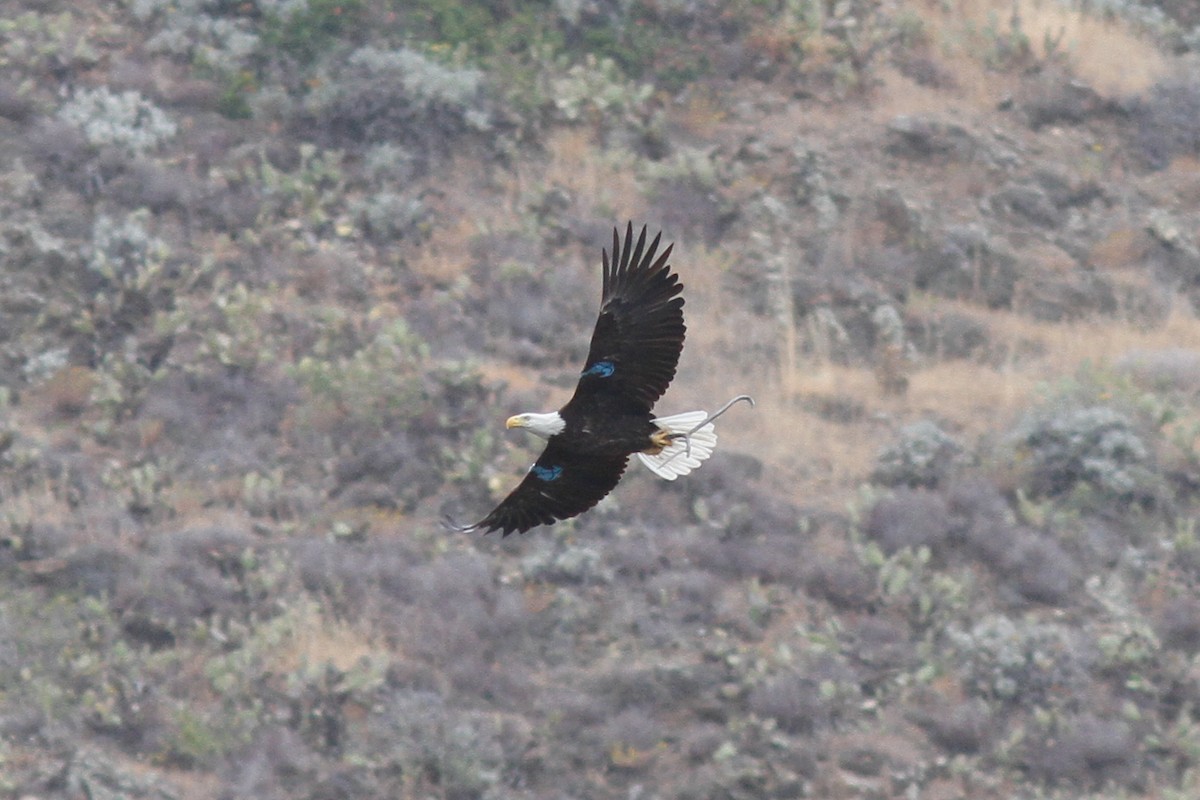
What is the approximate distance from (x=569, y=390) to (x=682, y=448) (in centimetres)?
699

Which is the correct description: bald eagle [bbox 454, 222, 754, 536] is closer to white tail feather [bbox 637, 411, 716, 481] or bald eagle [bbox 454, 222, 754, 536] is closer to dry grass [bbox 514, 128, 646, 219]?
white tail feather [bbox 637, 411, 716, 481]

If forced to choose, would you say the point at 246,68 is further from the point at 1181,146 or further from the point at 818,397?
the point at 1181,146

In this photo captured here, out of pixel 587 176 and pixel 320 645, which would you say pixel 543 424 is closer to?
pixel 320 645

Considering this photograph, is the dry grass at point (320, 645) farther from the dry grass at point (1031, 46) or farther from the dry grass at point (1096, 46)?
the dry grass at point (1096, 46)

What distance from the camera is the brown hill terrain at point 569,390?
512 inches

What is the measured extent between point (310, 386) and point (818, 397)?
4272 millimetres

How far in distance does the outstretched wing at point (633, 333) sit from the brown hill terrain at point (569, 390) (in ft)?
16.1

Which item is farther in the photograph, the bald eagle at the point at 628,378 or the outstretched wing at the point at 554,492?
the outstretched wing at the point at 554,492

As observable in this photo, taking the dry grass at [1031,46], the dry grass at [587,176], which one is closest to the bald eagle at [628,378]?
the dry grass at [587,176]

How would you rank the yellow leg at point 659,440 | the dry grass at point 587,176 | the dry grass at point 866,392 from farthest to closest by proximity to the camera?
the dry grass at point 587,176
the dry grass at point 866,392
the yellow leg at point 659,440

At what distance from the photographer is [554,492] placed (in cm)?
888

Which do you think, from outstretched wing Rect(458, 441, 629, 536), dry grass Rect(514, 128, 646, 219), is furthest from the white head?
dry grass Rect(514, 128, 646, 219)

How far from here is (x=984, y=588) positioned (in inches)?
561

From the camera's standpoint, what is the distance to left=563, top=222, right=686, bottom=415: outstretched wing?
8.22 meters
